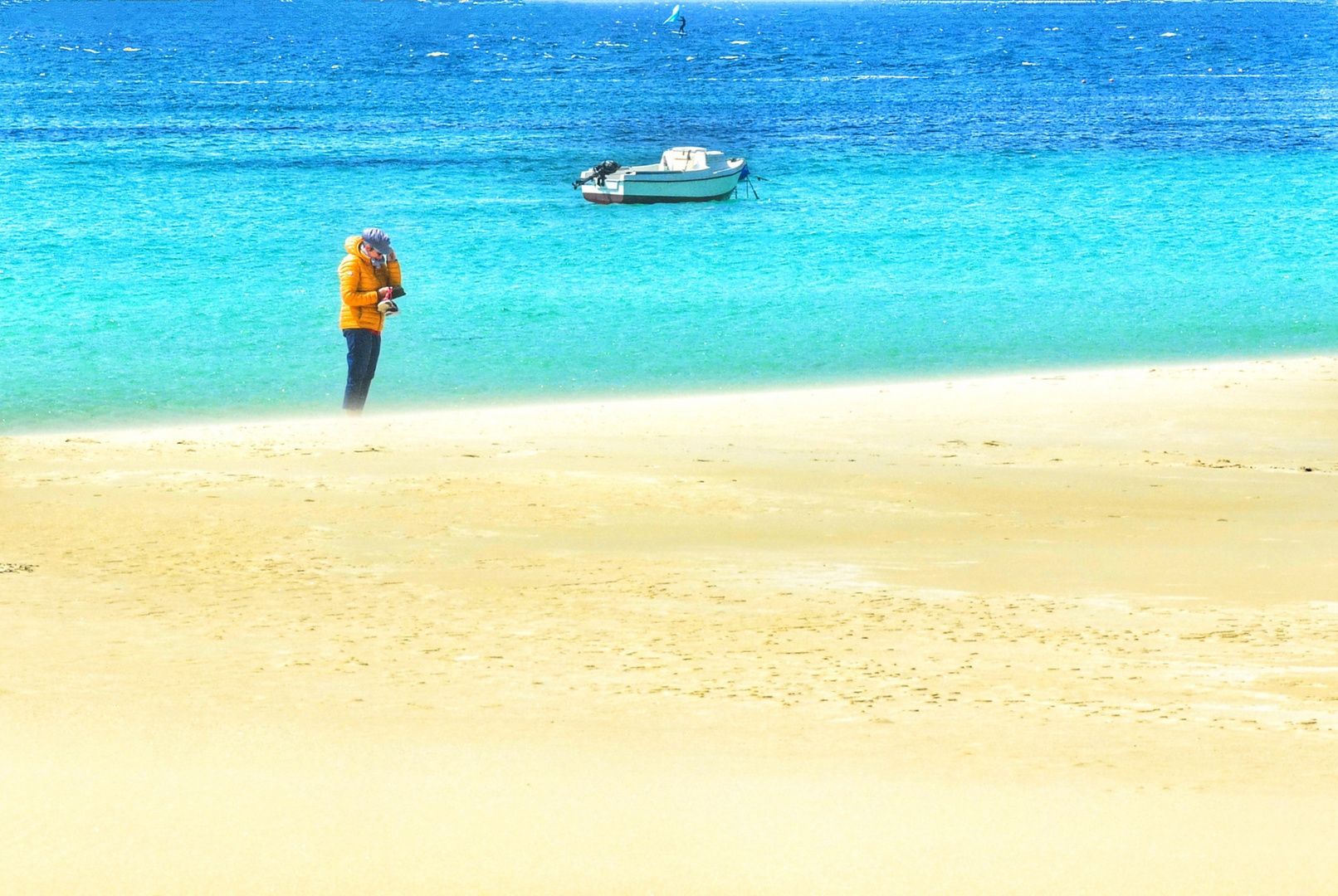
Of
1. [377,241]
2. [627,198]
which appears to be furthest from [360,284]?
[627,198]

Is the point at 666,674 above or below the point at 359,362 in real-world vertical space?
below

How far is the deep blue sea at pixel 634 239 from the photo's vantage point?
17.9 metres

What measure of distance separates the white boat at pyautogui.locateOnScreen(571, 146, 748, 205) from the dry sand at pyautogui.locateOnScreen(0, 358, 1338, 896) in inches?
949

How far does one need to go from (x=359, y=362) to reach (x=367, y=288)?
78cm

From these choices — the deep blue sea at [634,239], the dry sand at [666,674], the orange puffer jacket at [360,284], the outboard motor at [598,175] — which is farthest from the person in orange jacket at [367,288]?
the outboard motor at [598,175]

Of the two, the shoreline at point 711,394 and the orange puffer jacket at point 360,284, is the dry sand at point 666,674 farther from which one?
the shoreline at point 711,394

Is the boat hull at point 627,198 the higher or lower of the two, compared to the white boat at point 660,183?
lower

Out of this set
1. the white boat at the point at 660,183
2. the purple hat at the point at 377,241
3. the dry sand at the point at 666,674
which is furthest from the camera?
the white boat at the point at 660,183

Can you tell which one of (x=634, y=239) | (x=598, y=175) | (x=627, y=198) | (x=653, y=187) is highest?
(x=598, y=175)

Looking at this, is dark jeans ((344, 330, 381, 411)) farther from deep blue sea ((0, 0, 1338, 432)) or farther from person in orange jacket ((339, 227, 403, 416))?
deep blue sea ((0, 0, 1338, 432))

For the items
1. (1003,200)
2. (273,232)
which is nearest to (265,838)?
(273,232)

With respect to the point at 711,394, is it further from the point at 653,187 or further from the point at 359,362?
the point at 653,187

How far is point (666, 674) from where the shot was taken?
17.6 ft

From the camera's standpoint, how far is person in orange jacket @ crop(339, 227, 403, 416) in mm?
10711
